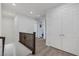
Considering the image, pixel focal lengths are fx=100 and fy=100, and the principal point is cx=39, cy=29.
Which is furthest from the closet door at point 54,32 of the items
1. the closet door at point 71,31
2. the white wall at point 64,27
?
the closet door at point 71,31

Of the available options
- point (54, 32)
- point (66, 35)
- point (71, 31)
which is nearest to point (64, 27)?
point (66, 35)

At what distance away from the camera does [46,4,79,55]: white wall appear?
435 centimetres

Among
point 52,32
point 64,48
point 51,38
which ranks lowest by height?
point 64,48

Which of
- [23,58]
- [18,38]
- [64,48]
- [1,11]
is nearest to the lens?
[23,58]

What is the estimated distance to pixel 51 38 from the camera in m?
6.26

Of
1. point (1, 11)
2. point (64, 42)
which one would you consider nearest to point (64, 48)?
point (64, 42)

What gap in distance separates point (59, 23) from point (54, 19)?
60 centimetres

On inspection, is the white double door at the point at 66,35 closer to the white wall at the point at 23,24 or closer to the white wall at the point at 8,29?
the white wall at the point at 23,24

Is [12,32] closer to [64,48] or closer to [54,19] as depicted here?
[54,19]

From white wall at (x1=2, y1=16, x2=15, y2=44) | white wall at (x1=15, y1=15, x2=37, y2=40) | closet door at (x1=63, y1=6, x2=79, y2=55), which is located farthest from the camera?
white wall at (x1=15, y1=15, x2=37, y2=40)

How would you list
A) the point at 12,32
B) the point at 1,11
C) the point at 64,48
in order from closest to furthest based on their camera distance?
the point at 64,48, the point at 1,11, the point at 12,32

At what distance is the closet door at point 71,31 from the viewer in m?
4.28

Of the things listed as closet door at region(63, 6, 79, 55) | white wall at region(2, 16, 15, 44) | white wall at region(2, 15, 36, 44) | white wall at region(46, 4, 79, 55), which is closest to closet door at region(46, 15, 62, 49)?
white wall at region(46, 4, 79, 55)

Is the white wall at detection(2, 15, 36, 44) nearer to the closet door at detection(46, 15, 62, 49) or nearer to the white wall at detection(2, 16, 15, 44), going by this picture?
the white wall at detection(2, 16, 15, 44)
